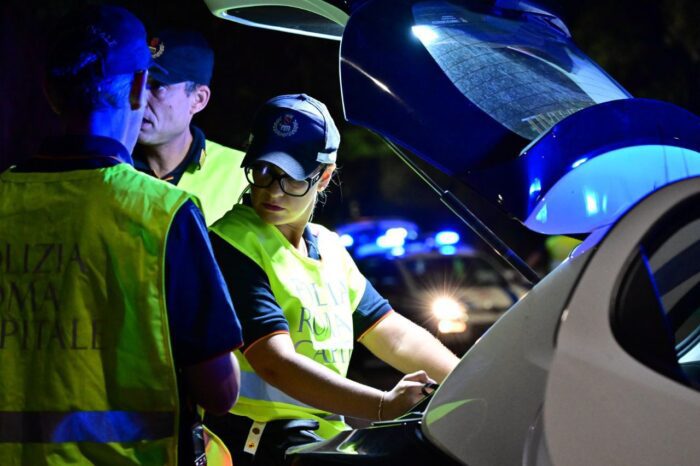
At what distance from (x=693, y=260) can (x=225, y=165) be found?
104 inches

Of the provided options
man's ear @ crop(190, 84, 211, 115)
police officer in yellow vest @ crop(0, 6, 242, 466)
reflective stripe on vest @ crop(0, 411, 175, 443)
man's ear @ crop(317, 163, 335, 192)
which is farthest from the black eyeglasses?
man's ear @ crop(190, 84, 211, 115)

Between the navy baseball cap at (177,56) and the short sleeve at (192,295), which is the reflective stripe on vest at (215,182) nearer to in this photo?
the navy baseball cap at (177,56)

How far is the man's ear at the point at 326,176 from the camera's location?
3.98 meters

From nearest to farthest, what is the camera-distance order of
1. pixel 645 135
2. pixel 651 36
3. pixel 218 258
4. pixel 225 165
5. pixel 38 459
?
pixel 38 459
pixel 645 135
pixel 218 258
pixel 225 165
pixel 651 36

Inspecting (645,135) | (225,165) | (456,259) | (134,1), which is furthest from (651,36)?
(645,135)

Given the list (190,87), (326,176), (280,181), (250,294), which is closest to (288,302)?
(250,294)

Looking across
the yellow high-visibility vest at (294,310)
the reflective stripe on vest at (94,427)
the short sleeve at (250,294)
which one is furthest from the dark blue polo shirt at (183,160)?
the reflective stripe on vest at (94,427)

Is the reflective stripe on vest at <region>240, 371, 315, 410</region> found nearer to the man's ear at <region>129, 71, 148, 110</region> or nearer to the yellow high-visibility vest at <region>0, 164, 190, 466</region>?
the yellow high-visibility vest at <region>0, 164, 190, 466</region>

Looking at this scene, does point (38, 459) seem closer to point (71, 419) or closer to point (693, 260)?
point (71, 419)

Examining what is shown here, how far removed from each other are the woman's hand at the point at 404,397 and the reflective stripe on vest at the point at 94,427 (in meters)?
0.76

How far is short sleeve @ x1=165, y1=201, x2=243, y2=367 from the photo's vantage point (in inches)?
111

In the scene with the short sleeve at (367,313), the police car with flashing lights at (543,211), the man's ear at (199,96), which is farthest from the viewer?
the man's ear at (199,96)

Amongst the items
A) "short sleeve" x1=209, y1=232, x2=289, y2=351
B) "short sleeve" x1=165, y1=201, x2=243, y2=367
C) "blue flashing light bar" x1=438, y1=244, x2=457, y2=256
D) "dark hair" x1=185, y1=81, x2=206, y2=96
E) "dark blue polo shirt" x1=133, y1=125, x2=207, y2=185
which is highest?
"short sleeve" x1=165, y1=201, x2=243, y2=367

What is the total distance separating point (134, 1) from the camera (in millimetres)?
11000
